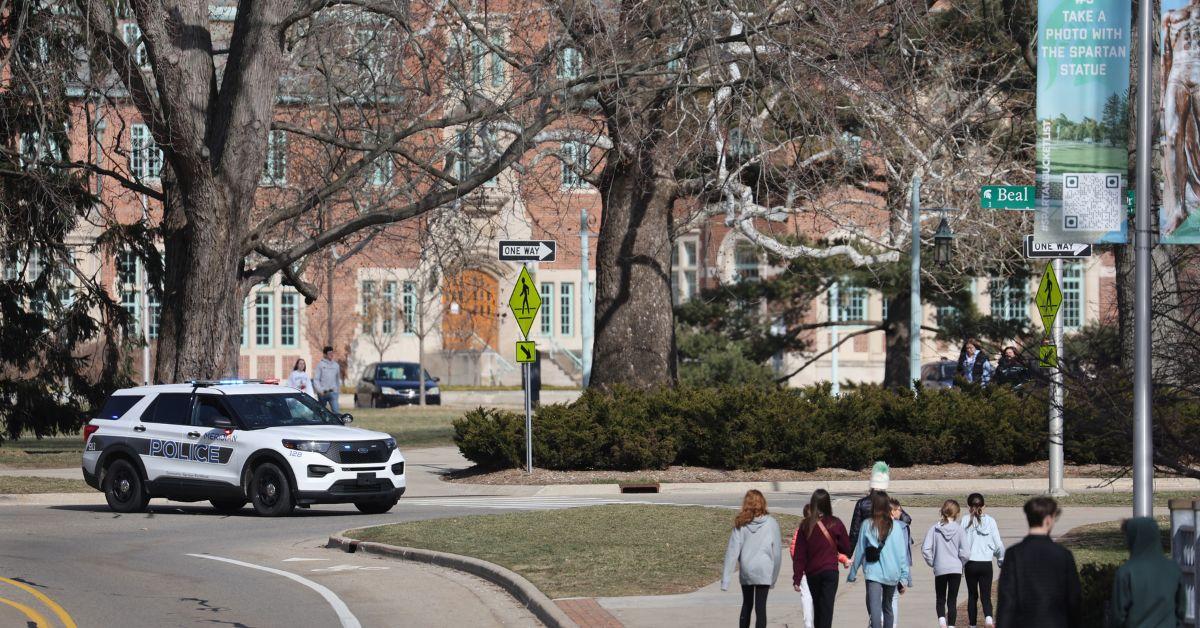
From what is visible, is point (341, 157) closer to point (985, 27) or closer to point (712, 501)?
point (712, 501)

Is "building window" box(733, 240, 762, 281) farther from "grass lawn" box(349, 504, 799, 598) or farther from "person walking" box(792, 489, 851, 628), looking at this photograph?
"person walking" box(792, 489, 851, 628)

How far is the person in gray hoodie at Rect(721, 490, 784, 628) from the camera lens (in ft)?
35.6

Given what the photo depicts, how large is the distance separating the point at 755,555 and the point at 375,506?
11769 millimetres

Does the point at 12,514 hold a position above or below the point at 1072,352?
below

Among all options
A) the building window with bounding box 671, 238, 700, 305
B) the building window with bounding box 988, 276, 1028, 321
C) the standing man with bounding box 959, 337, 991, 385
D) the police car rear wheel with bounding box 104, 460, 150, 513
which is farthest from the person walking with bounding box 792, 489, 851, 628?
the building window with bounding box 671, 238, 700, 305

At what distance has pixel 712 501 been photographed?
22906mm

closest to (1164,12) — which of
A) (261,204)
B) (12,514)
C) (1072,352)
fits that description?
(1072,352)

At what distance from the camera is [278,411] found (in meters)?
21.2

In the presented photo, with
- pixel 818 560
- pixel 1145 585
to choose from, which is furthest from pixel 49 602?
pixel 1145 585

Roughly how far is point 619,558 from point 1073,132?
636 centimetres

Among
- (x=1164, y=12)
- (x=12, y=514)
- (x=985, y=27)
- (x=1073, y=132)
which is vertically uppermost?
(x=985, y=27)

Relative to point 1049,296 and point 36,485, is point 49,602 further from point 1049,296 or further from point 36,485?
point 1049,296

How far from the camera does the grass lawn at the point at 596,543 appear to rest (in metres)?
14.2

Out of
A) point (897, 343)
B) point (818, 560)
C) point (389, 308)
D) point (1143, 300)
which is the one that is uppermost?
point (389, 308)
